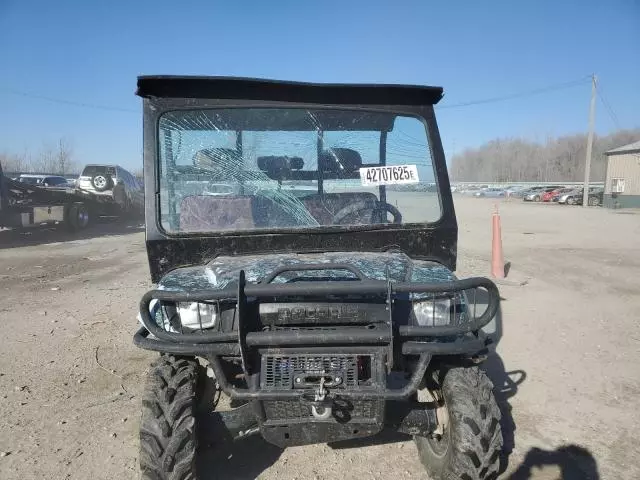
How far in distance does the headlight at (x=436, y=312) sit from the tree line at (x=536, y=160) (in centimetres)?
7676

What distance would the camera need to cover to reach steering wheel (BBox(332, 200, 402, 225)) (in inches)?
130

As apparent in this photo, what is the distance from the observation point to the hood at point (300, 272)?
2549 millimetres

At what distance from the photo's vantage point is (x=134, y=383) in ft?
13.7

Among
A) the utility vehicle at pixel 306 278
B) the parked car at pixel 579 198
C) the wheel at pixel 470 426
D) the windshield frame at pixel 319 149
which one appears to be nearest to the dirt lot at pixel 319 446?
the utility vehicle at pixel 306 278

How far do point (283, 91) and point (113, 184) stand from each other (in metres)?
16.7

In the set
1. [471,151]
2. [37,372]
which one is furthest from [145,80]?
[471,151]

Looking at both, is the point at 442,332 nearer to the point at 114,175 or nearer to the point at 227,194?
the point at 227,194

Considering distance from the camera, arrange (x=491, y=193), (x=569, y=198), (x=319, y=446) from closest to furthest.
A: (x=319, y=446) < (x=569, y=198) < (x=491, y=193)

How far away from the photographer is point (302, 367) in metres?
2.28

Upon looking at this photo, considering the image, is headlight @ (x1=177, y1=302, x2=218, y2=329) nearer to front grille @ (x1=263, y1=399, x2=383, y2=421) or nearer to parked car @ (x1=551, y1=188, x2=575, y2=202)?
front grille @ (x1=263, y1=399, x2=383, y2=421)

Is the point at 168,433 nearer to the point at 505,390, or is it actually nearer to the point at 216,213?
the point at 216,213

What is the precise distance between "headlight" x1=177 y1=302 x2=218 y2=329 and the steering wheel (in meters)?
1.13

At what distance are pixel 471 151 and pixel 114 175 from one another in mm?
98975

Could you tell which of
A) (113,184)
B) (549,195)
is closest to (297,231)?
A: (113,184)
